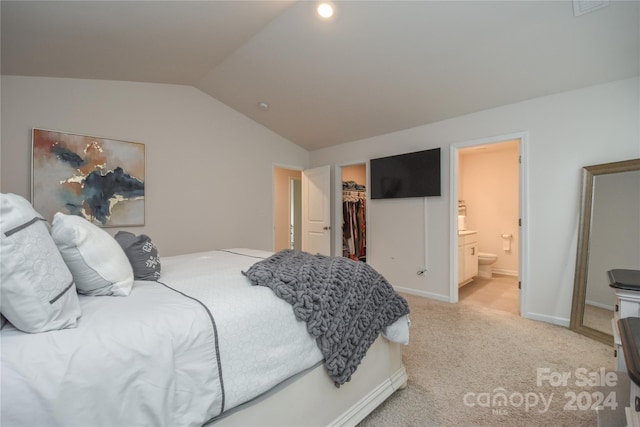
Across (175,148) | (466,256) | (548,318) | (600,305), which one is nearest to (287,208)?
(175,148)

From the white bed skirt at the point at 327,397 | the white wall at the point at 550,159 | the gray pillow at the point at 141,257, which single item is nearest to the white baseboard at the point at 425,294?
the white wall at the point at 550,159

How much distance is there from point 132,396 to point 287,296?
23.9 inches

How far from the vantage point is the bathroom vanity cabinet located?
361 centimetres

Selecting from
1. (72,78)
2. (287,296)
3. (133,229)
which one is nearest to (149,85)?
(72,78)

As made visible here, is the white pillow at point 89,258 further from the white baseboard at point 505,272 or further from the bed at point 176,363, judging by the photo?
the white baseboard at point 505,272

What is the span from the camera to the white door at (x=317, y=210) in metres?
4.47

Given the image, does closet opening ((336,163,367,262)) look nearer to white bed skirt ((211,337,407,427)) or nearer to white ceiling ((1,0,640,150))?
white ceiling ((1,0,640,150))

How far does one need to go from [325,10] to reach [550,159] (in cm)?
251

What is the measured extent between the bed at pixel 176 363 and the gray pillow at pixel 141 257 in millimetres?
16

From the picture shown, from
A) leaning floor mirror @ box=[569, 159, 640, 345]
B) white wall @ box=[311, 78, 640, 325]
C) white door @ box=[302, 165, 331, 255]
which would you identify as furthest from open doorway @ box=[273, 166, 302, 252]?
leaning floor mirror @ box=[569, 159, 640, 345]

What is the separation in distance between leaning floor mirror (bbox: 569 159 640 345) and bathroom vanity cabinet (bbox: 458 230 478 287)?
1209 mm

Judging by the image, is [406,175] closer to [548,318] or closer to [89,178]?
[548,318]

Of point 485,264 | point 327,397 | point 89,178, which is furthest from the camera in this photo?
point 485,264

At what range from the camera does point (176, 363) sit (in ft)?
2.96
